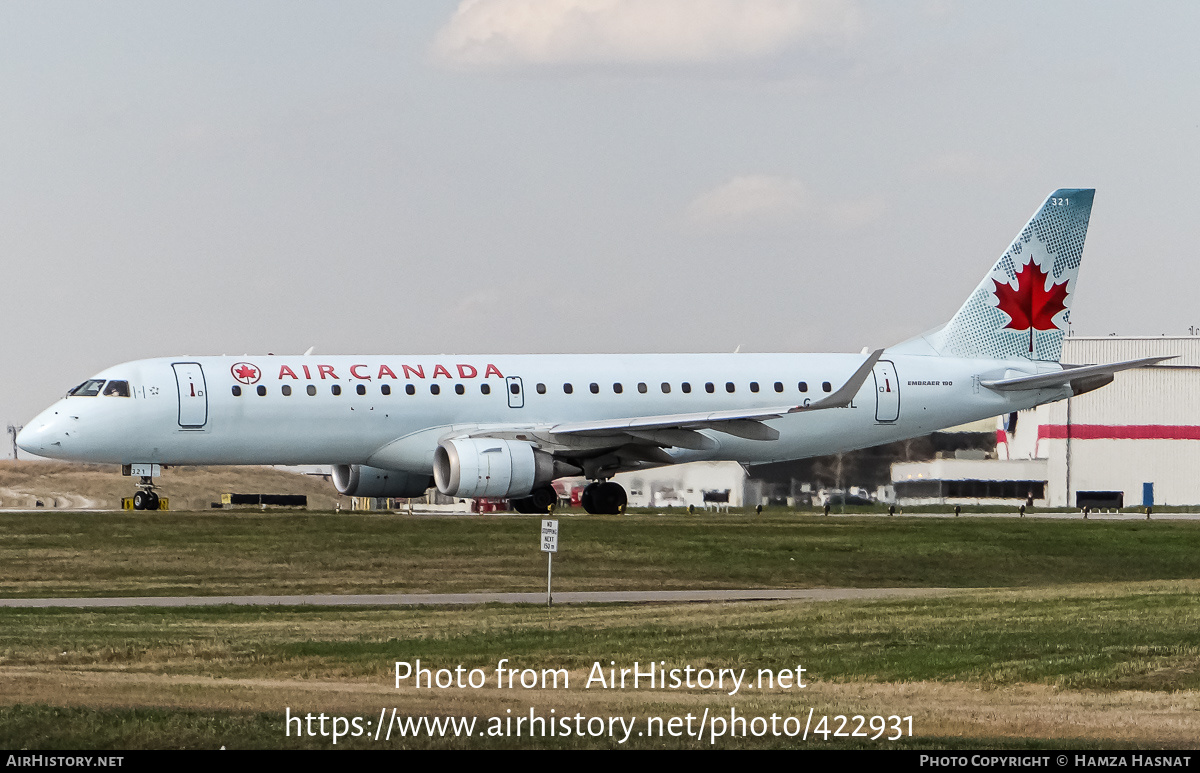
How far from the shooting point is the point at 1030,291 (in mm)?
57094

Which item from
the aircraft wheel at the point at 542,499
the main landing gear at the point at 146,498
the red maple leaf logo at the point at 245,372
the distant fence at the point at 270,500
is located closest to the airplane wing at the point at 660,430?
the aircraft wheel at the point at 542,499

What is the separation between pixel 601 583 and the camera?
39125 millimetres

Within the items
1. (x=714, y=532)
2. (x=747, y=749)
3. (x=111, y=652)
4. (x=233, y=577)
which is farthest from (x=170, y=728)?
(x=714, y=532)

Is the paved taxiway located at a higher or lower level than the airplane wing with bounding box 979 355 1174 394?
lower

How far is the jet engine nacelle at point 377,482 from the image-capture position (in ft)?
169

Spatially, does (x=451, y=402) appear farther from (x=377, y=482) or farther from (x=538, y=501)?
(x=538, y=501)

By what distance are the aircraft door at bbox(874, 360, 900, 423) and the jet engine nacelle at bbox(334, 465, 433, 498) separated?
13303mm

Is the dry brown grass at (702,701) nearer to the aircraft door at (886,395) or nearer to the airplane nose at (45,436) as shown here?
the airplane nose at (45,436)

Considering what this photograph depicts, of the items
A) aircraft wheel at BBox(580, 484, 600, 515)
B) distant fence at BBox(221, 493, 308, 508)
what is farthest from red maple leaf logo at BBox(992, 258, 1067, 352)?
distant fence at BBox(221, 493, 308, 508)

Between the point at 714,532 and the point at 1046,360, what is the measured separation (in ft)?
49.8

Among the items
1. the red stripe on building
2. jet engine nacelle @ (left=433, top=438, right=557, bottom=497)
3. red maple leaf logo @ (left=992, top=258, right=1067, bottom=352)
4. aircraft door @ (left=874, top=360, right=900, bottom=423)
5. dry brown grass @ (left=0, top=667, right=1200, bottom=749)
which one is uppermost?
red maple leaf logo @ (left=992, top=258, right=1067, bottom=352)

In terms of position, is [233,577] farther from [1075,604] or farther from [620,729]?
[620,729]

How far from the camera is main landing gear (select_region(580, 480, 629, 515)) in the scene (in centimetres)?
5181

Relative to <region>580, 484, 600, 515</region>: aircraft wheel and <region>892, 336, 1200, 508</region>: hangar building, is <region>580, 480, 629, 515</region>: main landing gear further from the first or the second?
<region>892, 336, 1200, 508</region>: hangar building
